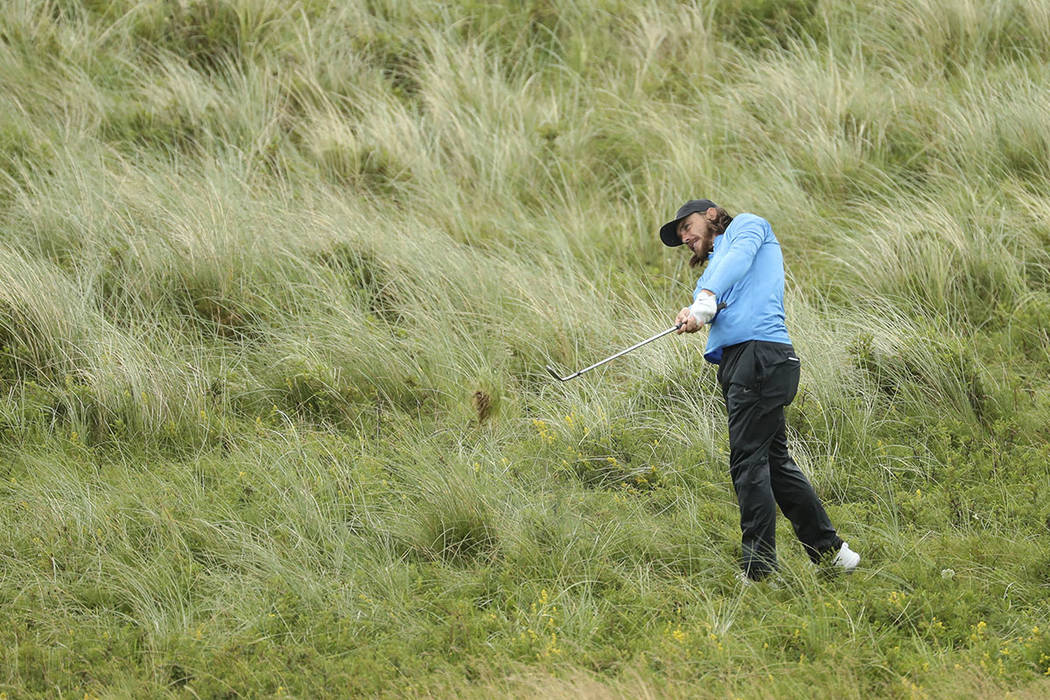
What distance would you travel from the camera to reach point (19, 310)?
280 inches

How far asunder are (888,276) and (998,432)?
5.52 feet

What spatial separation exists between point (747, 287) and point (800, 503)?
42.5 inches

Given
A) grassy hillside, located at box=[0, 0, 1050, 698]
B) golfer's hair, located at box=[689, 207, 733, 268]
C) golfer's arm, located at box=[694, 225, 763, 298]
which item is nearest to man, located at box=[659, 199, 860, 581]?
golfer's arm, located at box=[694, 225, 763, 298]

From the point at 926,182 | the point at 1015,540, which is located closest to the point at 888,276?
the point at 926,182

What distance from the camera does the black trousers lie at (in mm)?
4969

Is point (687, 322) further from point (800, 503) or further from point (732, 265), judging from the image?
point (800, 503)

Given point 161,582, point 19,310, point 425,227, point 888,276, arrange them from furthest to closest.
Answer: point 425,227
point 888,276
point 19,310
point 161,582

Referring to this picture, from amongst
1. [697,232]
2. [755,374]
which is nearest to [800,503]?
[755,374]

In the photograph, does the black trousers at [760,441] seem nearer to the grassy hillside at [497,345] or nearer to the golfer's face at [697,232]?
the grassy hillside at [497,345]

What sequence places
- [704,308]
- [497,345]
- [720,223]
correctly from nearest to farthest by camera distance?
[704,308] < [720,223] < [497,345]

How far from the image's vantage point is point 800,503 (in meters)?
5.21

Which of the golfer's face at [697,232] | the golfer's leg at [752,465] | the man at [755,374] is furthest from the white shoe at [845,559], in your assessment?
the golfer's face at [697,232]

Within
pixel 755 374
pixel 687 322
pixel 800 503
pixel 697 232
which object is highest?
pixel 697 232

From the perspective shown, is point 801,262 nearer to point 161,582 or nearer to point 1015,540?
point 1015,540
